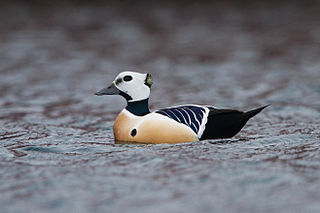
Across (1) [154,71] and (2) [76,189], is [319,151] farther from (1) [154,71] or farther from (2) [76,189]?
(1) [154,71]

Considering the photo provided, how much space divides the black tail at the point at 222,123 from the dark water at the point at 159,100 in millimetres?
168

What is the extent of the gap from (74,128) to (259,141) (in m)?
3.19

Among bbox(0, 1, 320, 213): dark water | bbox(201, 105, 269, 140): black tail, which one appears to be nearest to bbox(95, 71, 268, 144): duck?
bbox(201, 105, 269, 140): black tail

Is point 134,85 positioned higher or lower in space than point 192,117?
higher

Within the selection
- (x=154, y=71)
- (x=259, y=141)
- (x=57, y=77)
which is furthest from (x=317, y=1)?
(x=259, y=141)

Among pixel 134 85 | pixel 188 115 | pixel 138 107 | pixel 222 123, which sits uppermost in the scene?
pixel 134 85

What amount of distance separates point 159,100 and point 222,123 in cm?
512

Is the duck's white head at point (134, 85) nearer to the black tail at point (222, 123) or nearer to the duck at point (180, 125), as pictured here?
the duck at point (180, 125)

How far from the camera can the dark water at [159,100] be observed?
597 cm

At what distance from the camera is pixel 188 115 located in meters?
7.93

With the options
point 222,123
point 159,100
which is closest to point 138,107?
point 222,123

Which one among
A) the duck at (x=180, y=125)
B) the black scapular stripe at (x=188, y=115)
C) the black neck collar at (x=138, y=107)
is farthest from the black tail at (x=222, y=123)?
the black neck collar at (x=138, y=107)

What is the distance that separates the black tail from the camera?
792 centimetres

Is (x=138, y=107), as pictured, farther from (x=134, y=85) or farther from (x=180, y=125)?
(x=180, y=125)
